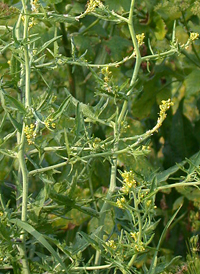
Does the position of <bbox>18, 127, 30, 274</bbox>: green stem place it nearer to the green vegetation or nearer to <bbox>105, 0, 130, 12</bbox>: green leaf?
the green vegetation

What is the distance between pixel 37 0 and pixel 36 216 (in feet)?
1.31

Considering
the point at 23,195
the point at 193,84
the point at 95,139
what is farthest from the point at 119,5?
the point at 23,195

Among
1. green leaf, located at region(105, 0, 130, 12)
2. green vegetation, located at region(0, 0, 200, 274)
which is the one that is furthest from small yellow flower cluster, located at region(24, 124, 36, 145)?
green leaf, located at region(105, 0, 130, 12)

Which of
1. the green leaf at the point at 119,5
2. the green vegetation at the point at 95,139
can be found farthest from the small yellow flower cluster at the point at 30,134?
the green leaf at the point at 119,5

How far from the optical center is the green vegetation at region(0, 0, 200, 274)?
916 mm

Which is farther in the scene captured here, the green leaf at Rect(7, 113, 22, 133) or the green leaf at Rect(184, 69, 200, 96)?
the green leaf at Rect(184, 69, 200, 96)

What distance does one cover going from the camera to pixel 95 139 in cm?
96

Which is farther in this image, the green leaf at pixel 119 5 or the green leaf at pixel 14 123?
the green leaf at pixel 119 5

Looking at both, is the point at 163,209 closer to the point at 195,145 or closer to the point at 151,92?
the point at 195,145

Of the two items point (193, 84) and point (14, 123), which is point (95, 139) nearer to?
point (14, 123)

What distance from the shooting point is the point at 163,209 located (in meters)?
1.88

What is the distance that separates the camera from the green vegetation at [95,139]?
92 cm

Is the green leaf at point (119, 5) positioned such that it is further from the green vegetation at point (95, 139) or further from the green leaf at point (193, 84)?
the green leaf at point (193, 84)

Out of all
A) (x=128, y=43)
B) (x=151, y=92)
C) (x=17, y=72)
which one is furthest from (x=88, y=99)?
(x=17, y=72)
